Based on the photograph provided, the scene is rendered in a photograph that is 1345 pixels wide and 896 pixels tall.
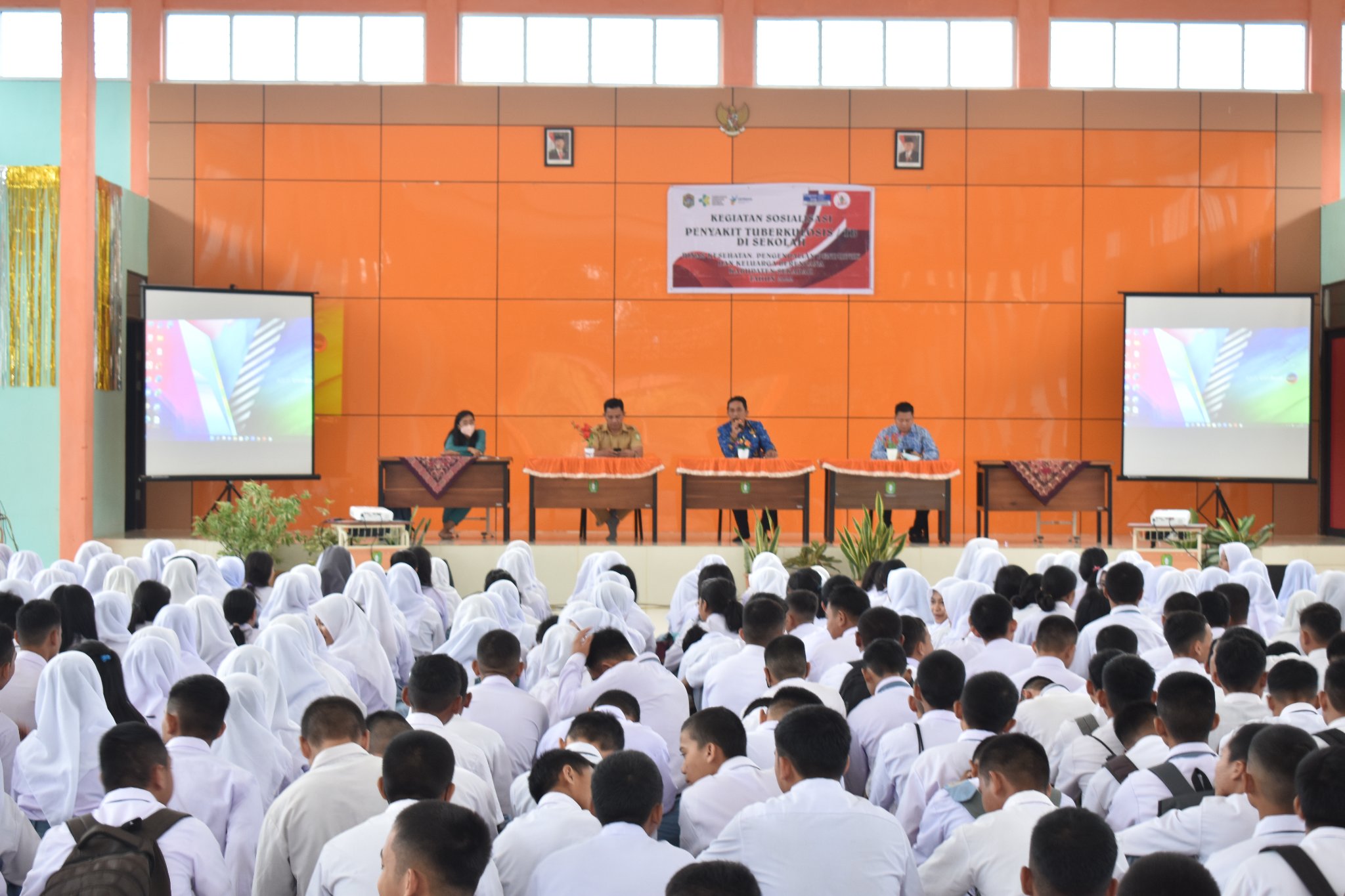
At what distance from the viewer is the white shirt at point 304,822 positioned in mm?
2918

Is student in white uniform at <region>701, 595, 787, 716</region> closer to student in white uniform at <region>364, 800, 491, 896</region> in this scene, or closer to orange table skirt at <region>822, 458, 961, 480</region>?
student in white uniform at <region>364, 800, 491, 896</region>

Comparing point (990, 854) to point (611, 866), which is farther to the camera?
point (990, 854)

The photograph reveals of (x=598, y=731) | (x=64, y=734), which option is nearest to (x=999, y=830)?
(x=598, y=731)

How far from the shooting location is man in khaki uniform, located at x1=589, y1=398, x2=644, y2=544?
1092 centimetres

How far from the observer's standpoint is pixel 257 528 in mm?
10242

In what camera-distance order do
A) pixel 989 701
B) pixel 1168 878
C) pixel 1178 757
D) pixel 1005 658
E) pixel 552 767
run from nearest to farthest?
pixel 1168 878, pixel 552 767, pixel 1178 757, pixel 989 701, pixel 1005 658

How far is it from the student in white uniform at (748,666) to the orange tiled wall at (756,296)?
301 inches

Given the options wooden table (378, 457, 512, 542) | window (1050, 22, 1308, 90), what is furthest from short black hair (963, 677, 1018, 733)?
window (1050, 22, 1308, 90)

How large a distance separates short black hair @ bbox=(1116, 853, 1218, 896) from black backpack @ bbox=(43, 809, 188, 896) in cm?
170

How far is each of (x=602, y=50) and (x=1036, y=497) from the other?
605 centimetres

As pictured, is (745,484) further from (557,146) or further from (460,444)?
(557,146)

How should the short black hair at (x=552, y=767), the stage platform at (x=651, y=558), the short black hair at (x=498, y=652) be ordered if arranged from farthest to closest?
the stage platform at (x=651, y=558)
the short black hair at (x=498, y=652)
the short black hair at (x=552, y=767)

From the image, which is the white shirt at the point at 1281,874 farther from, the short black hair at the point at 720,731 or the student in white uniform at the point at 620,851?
the short black hair at the point at 720,731

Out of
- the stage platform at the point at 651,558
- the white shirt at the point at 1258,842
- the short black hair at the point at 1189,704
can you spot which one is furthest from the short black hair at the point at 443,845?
the stage platform at the point at 651,558
